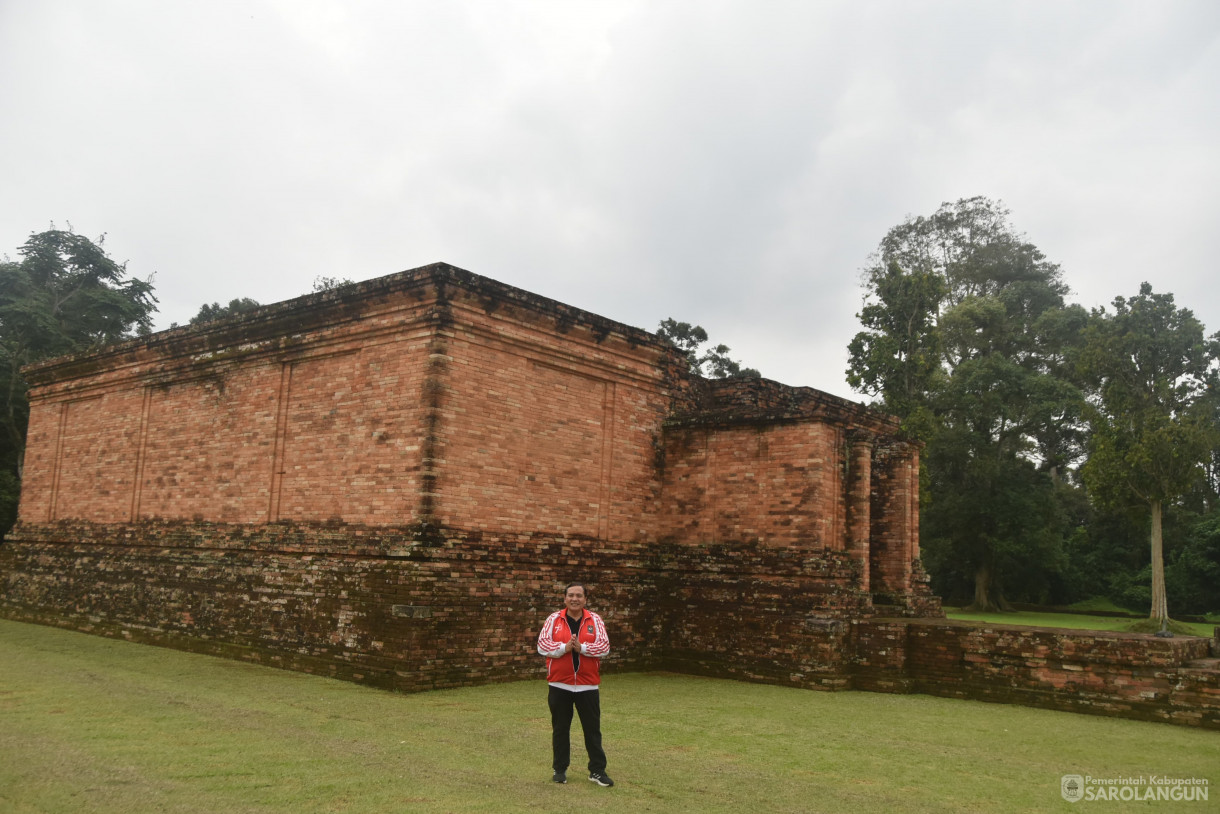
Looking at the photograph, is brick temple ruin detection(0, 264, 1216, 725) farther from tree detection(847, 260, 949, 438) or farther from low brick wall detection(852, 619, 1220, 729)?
tree detection(847, 260, 949, 438)

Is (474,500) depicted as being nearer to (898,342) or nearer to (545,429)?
(545,429)

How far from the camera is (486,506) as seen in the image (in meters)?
11.1

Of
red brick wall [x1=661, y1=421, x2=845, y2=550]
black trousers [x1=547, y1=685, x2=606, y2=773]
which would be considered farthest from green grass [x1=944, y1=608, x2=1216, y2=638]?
black trousers [x1=547, y1=685, x2=606, y2=773]

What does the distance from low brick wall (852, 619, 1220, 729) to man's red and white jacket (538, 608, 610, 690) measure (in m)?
6.32

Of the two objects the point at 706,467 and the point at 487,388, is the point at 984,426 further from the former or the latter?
the point at 487,388

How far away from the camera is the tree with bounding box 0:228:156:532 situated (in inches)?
987

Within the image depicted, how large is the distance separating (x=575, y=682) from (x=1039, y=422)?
96.3ft

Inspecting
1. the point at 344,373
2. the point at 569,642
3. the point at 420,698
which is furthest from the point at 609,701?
the point at 344,373

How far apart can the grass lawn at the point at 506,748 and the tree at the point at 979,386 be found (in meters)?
15.8

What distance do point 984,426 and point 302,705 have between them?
27.7 metres

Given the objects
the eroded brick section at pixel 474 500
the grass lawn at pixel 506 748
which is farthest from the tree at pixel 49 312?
the grass lawn at pixel 506 748

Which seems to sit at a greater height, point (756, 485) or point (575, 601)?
point (756, 485)

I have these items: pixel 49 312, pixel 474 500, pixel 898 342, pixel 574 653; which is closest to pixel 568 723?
pixel 574 653

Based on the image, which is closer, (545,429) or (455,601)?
(455,601)
